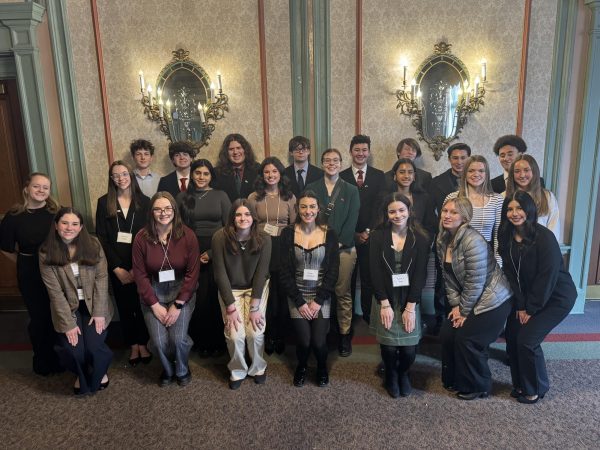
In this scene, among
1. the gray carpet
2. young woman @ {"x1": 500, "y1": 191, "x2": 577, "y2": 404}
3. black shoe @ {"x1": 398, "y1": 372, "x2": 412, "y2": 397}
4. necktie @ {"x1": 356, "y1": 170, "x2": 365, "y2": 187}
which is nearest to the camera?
the gray carpet

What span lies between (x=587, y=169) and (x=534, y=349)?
6.82 feet

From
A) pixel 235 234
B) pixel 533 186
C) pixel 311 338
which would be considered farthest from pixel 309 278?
pixel 533 186

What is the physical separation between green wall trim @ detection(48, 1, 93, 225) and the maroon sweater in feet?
4.92

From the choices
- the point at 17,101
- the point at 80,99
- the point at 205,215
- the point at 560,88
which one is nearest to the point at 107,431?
the point at 205,215

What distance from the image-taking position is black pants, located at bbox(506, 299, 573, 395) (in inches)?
101

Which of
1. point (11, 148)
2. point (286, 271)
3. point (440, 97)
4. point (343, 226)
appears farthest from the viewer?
point (11, 148)

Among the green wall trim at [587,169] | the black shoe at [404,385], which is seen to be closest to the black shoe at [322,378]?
the black shoe at [404,385]

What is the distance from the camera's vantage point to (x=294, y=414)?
2549mm

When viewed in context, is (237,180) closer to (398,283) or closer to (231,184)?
(231,184)

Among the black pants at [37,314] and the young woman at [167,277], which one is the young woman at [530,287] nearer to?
the young woman at [167,277]

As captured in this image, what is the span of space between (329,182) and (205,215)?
0.96 m

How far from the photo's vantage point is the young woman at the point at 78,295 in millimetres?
2703

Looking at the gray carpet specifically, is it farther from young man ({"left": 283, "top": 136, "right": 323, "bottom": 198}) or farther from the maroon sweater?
young man ({"left": 283, "top": 136, "right": 323, "bottom": 198})

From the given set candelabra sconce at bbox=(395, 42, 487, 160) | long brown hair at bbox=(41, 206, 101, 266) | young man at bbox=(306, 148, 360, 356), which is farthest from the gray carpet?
candelabra sconce at bbox=(395, 42, 487, 160)
